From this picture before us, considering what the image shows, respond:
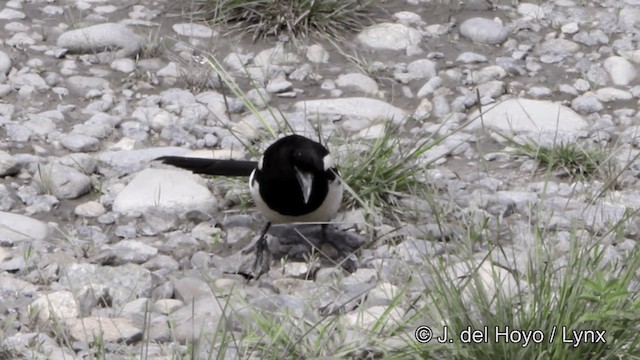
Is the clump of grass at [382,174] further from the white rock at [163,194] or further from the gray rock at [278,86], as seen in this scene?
the gray rock at [278,86]

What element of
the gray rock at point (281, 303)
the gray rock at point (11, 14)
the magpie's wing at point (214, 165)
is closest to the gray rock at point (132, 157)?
the magpie's wing at point (214, 165)

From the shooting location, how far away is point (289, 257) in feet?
14.7

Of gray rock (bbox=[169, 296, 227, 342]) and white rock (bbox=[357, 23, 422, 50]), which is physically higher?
gray rock (bbox=[169, 296, 227, 342])

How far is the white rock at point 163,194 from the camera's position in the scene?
479cm

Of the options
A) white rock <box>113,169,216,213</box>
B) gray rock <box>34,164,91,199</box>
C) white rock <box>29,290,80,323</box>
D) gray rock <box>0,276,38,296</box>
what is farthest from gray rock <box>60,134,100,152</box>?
white rock <box>29,290,80,323</box>

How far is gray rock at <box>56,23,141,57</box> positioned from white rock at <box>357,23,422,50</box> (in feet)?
4.19

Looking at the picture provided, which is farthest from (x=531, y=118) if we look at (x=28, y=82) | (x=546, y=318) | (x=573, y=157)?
(x=546, y=318)

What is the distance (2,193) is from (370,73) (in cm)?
217

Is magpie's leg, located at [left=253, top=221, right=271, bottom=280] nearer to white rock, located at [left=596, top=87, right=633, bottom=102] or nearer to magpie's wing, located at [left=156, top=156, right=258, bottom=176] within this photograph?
magpie's wing, located at [left=156, top=156, right=258, bottom=176]

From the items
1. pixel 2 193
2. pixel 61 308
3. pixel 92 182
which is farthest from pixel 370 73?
pixel 61 308

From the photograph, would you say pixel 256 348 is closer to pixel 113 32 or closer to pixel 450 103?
pixel 450 103

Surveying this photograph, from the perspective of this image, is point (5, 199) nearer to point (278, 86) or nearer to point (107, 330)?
point (107, 330)

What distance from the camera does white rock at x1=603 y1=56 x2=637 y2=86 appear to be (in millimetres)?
6145

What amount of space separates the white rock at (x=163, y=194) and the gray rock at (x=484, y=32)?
2247 millimetres
